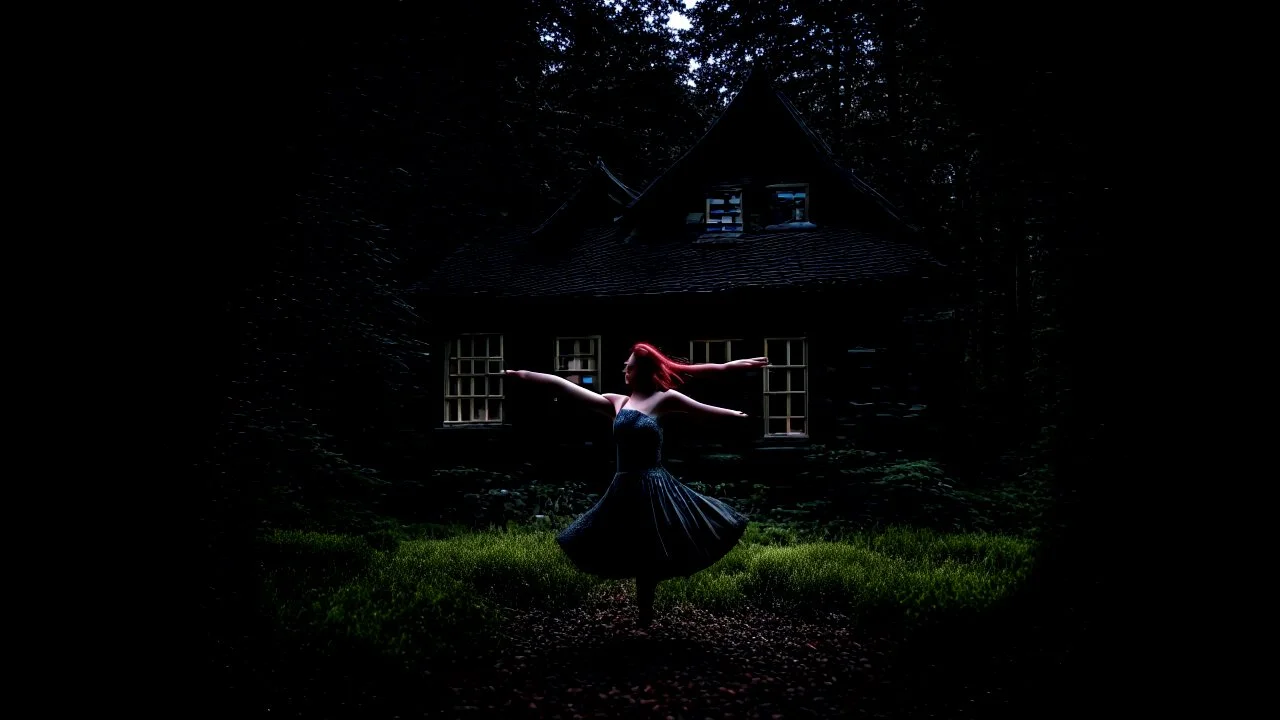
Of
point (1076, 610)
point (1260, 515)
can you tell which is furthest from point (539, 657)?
point (1260, 515)

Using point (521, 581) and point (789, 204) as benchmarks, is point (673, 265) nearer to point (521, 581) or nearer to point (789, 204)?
point (789, 204)

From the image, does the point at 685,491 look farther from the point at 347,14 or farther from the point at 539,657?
→ the point at 347,14

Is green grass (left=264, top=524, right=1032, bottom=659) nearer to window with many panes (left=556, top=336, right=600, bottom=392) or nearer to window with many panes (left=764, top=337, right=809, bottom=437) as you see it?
window with many panes (left=764, top=337, right=809, bottom=437)

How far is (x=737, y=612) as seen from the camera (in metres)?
4.90

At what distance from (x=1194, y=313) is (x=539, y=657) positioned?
418cm

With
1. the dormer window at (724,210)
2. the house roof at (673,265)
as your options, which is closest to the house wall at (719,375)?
the house roof at (673,265)

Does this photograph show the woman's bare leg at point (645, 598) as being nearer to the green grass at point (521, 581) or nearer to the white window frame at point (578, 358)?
the green grass at point (521, 581)

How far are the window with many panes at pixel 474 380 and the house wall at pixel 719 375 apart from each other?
18 cm

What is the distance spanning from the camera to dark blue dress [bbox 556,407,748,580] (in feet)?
12.5

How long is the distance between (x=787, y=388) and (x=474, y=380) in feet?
21.8

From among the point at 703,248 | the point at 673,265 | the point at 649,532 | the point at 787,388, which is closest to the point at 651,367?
the point at 649,532

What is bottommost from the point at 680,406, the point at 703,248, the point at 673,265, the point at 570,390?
the point at 680,406

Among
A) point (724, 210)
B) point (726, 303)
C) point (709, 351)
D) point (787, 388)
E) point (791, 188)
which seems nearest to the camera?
point (787, 388)

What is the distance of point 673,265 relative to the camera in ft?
38.0
